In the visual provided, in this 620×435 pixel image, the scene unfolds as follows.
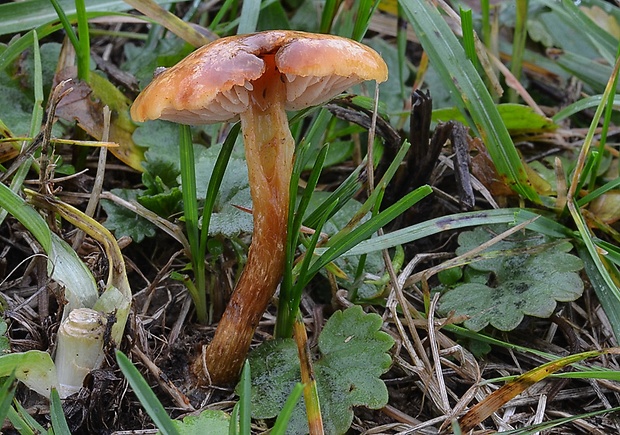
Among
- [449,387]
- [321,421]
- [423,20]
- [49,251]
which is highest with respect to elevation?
[423,20]

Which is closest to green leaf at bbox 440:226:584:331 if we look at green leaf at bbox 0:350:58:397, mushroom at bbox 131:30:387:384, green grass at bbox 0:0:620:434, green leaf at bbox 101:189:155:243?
green grass at bbox 0:0:620:434

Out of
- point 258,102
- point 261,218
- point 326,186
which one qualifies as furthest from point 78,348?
point 326,186

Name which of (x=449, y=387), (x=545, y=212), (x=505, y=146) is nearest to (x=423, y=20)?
(x=505, y=146)

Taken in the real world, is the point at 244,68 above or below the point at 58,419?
above

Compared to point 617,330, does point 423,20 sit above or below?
above

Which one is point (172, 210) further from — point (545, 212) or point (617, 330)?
point (617, 330)

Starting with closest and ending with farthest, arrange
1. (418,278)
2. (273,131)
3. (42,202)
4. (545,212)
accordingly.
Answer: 1. (273,131)
2. (42,202)
3. (418,278)
4. (545,212)

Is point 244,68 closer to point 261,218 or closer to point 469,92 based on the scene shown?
point 261,218

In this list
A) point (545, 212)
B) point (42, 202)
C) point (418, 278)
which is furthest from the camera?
point (545, 212)
